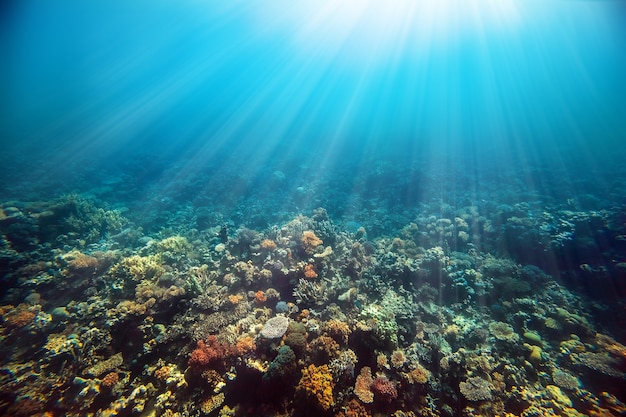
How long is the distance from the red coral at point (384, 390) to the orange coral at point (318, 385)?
99 cm

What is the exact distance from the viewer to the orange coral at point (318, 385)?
451 centimetres

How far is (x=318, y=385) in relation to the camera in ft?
15.3

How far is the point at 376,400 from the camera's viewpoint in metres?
4.89

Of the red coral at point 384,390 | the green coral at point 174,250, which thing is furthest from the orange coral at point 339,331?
the green coral at point 174,250

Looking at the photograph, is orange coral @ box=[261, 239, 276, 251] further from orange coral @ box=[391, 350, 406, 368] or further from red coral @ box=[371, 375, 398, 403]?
red coral @ box=[371, 375, 398, 403]

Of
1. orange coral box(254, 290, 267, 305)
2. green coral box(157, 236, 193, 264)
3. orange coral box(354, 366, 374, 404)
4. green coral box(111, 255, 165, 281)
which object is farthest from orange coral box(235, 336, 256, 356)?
green coral box(157, 236, 193, 264)

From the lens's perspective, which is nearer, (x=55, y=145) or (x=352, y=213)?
(x=352, y=213)

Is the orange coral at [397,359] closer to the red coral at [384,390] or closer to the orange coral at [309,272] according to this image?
the red coral at [384,390]

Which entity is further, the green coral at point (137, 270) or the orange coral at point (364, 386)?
the green coral at point (137, 270)

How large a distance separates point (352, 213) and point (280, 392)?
12.1m

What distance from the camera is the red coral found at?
4.84m

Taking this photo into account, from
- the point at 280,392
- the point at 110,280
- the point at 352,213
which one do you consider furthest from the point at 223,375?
the point at 352,213

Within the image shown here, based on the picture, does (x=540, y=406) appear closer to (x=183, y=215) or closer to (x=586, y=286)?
(x=586, y=286)

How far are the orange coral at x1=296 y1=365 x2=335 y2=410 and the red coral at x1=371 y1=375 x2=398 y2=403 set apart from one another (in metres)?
0.99
